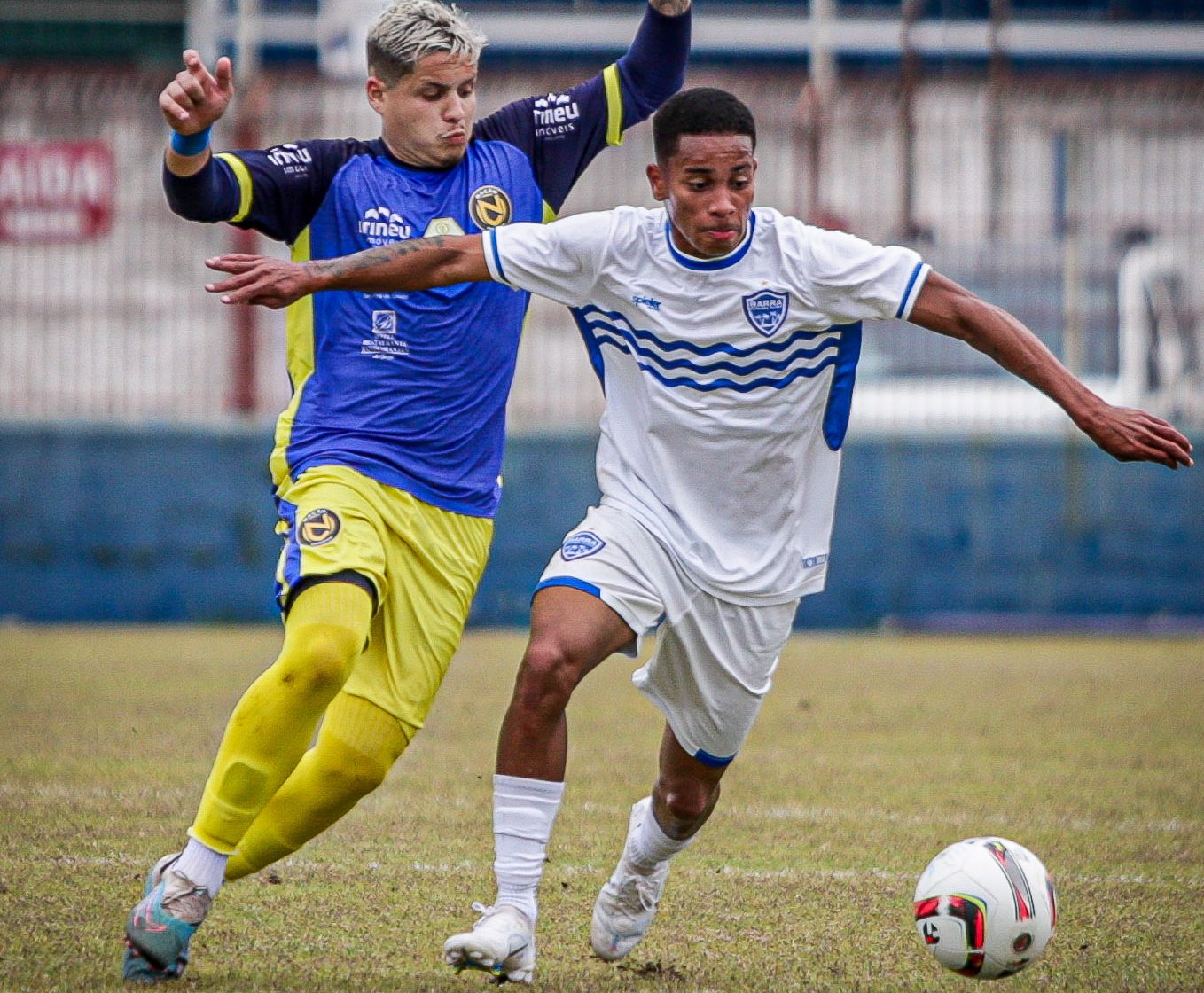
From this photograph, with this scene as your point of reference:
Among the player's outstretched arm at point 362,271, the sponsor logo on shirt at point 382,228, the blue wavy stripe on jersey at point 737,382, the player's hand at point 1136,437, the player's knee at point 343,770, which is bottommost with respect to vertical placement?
the player's knee at point 343,770

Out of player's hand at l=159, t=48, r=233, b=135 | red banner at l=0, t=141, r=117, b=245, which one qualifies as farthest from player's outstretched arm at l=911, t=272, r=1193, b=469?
red banner at l=0, t=141, r=117, b=245

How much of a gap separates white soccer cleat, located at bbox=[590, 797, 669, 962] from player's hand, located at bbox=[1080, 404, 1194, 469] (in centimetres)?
166

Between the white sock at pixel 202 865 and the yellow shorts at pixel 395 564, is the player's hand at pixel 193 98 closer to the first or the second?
the yellow shorts at pixel 395 564

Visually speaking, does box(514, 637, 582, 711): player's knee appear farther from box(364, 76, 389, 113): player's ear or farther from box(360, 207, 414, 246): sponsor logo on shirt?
box(364, 76, 389, 113): player's ear

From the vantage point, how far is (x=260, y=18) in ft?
83.3

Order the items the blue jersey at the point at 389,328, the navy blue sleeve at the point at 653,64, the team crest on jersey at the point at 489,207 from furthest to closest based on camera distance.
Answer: the navy blue sleeve at the point at 653,64 → the team crest on jersey at the point at 489,207 → the blue jersey at the point at 389,328

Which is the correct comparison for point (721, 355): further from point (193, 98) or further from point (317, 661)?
point (193, 98)

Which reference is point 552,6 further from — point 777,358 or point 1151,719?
point 777,358

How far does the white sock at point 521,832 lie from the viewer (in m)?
4.38

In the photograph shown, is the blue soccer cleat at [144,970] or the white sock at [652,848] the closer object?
the blue soccer cleat at [144,970]

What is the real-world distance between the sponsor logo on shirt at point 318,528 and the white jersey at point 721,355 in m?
0.79

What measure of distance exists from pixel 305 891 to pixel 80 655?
6.92 m

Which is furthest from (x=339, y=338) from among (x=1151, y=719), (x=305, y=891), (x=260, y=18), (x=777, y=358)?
(x=260, y=18)

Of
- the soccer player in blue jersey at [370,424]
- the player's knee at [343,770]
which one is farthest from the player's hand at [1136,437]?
the player's knee at [343,770]
